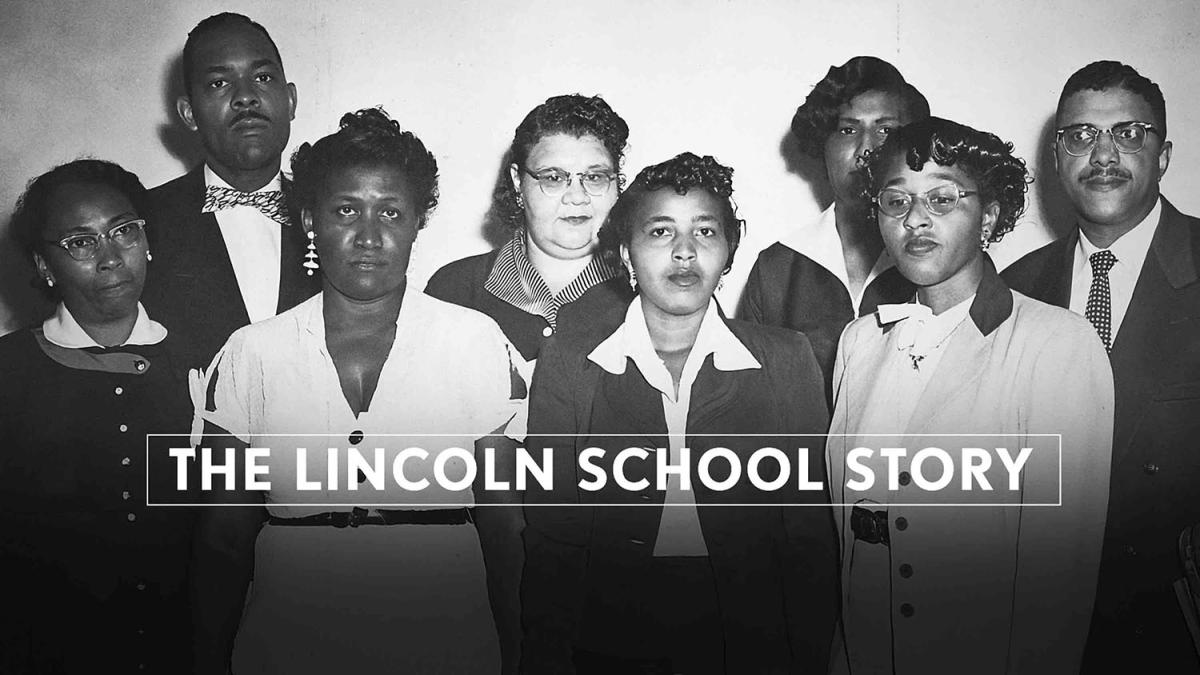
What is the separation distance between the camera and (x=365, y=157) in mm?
2604

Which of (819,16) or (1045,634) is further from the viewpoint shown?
(819,16)

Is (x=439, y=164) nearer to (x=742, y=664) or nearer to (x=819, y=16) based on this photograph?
(x=819, y=16)

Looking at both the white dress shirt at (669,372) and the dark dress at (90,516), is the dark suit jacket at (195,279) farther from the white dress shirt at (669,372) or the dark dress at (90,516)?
the white dress shirt at (669,372)

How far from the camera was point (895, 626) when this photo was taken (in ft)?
8.41

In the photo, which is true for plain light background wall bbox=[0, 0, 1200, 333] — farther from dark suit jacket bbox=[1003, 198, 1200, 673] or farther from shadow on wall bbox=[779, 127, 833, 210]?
dark suit jacket bbox=[1003, 198, 1200, 673]

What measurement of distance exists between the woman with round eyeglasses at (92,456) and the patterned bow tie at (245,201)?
156mm

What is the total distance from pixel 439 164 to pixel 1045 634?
1739 mm

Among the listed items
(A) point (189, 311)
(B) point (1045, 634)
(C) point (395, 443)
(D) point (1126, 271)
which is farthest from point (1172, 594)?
(A) point (189, 311)

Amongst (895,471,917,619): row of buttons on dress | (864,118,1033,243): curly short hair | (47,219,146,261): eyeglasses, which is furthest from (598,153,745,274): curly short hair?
(47,219,146,261): eyeglasses

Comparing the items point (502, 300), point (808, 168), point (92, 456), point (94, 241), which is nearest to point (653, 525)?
point (502, 300)

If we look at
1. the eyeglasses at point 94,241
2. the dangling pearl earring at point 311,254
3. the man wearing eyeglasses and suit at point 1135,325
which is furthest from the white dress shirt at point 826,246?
the eyeglasses at point 94,241

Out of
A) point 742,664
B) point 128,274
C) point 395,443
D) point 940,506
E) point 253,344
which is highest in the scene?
point 128,274

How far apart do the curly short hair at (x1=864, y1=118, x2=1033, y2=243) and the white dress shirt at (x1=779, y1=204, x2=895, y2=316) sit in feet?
0.37

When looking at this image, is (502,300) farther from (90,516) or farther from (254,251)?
(90,516)
